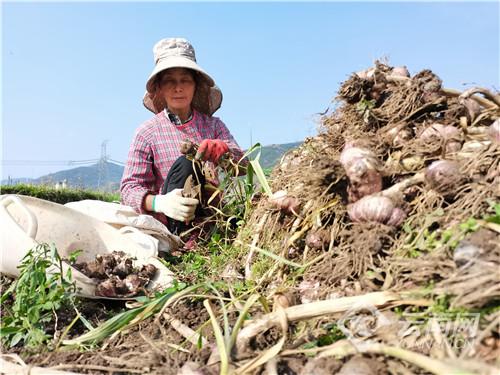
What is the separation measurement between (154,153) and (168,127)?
0.22 meters

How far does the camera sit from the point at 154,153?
341cm

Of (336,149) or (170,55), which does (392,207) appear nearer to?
(336,149)

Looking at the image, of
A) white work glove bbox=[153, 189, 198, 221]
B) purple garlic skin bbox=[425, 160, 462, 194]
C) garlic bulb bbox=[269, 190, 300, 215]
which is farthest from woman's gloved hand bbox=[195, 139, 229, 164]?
purple garlic skin bbox=[425, 160, 462, 194]

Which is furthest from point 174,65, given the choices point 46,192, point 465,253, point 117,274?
point 46,192

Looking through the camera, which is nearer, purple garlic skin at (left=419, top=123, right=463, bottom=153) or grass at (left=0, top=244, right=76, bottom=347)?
purple garlic skin at (left=419, top=123, right=463, bottom=153)

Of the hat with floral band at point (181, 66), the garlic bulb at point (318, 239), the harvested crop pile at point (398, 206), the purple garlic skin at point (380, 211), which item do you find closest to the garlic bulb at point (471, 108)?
the harvested crop pile at point (398, 206)

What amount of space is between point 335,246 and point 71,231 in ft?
4.53

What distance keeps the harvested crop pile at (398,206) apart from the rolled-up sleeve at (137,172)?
1460mm

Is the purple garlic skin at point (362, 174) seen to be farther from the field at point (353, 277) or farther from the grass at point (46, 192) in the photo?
the grass at point (46, 192)

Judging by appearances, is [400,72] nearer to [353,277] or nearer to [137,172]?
[353,277]

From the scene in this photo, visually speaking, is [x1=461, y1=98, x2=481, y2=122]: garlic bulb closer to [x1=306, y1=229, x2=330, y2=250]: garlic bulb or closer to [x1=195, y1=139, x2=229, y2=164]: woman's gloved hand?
[x1=306, y1=229, x2=330, y2=250]: garlic bulb

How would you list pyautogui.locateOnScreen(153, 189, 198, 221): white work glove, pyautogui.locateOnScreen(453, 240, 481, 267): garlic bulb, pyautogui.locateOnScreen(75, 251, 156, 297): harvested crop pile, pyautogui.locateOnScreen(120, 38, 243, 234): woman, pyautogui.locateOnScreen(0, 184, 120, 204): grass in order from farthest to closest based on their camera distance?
pyautogui.locateOnScreen(0, 184, 120, 204): grass, pyautogui.locateOnScreen(120, 38, 243, 234): woman, pyautogui.locateOnScreen(153, 189, 198, 221): white work glove, pyautogui.locateOnScreen(75, 251, 156, 297): harvested crop pile, pyautogui.locateOnScreen(453, 240, 481, 267): garlic bulb

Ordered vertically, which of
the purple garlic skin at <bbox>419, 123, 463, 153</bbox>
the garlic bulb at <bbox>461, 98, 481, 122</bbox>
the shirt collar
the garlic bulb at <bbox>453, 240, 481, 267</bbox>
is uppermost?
the shirt collar

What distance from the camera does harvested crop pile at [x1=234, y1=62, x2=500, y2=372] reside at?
44.3 inches
